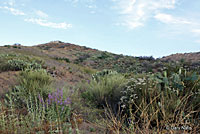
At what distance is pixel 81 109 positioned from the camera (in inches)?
176

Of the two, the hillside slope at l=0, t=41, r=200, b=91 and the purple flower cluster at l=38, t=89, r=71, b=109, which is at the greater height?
the hillside slope at l=0, t=41, r=200, b=91


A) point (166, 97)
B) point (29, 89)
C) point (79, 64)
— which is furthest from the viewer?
point (79, 64)

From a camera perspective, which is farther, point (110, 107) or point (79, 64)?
point (79, 64)

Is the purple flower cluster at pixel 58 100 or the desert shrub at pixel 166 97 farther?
the purple flower cluster at pixel 58 100

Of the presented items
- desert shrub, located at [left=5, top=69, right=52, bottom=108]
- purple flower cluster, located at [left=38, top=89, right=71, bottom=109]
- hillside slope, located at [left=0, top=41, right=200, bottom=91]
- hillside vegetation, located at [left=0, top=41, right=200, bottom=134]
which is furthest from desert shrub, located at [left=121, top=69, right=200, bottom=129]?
desert shrub, located at [left=5, top=69, right=52, bottom=108]

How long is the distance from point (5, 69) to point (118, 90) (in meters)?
5.98

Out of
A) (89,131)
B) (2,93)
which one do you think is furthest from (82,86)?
(89,131)

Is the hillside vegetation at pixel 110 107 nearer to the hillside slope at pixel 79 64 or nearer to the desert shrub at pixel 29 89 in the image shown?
the desert shrub at pixel 29 89

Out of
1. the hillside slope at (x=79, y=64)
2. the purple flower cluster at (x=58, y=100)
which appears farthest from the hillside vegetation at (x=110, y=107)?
the hillside slope at (x=79, y=64)

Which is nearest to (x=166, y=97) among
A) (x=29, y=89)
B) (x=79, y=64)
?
(x=29, y=89)

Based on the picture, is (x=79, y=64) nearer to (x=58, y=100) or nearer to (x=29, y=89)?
(x=29, y=89)

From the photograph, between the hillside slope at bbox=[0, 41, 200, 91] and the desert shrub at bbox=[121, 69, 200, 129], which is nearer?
the desert shrub at bbox=[121, 69, 200, 129]

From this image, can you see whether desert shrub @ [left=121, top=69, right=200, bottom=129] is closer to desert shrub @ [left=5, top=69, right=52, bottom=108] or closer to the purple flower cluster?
the purple flower cluster

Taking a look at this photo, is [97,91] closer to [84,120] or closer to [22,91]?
[84,120]
